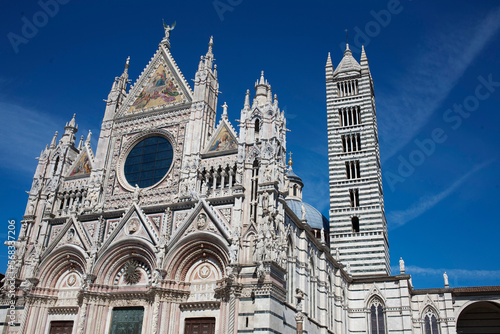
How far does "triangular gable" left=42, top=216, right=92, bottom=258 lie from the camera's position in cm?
2500

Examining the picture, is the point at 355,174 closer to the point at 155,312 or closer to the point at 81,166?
the point at 81,166

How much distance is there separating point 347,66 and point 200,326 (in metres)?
30.9

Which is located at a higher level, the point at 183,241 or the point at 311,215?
the point at 311,215

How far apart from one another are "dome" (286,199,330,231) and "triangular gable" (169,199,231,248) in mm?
19641

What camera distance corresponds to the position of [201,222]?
22.3 metres

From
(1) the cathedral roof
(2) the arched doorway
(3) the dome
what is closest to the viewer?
(2) the arched doorway

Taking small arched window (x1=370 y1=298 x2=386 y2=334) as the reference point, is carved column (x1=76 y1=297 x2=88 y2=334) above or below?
below

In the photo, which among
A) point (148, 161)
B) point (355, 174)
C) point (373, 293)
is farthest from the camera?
point (355, 174)

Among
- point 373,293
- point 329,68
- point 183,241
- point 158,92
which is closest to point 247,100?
point 158,92

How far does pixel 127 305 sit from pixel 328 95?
27.5 meters

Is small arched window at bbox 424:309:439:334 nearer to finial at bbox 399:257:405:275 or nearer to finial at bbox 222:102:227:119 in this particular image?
finial at bbox 399:257:405:275

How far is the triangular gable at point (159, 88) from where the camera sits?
1100 inches

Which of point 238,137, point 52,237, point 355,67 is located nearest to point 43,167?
point 52,237

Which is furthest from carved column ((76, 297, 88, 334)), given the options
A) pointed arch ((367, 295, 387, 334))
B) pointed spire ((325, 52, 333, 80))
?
pointed spire ((325, 52, 333, 80))
